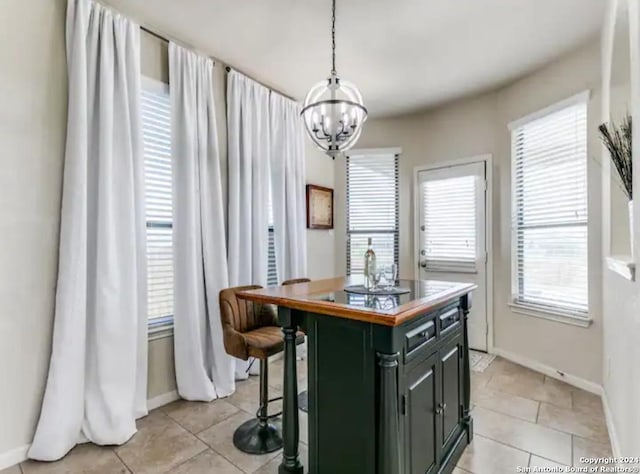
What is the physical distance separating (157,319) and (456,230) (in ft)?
10.9

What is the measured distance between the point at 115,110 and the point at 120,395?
1931 millimetres

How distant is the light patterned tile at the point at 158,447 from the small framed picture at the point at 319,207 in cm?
250

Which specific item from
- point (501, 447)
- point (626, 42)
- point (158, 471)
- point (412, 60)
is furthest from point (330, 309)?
point (412, 60)

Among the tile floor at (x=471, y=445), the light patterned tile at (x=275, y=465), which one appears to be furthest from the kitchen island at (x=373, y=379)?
the tile floor at (x=471, y=445)

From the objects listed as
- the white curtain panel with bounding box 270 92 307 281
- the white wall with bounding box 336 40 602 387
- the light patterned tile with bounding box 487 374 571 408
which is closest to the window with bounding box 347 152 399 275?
the white wall with bounding box 336 40 602 387

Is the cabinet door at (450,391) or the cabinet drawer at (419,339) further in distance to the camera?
the cabinet door at (450,391)

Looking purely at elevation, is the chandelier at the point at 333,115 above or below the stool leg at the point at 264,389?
above

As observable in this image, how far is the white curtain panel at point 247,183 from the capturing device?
10.3ft

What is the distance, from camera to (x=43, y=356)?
210 cm

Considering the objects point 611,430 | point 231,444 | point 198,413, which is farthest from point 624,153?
point 198,413

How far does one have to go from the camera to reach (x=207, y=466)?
6.51 feet

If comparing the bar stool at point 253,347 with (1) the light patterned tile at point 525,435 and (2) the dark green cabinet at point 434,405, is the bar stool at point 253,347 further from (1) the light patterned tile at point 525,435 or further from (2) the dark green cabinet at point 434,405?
(1) the light patterned tile at point 525,435

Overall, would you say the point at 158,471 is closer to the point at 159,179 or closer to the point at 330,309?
the point at 330,309

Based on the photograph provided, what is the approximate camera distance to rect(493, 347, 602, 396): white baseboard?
2.88m
